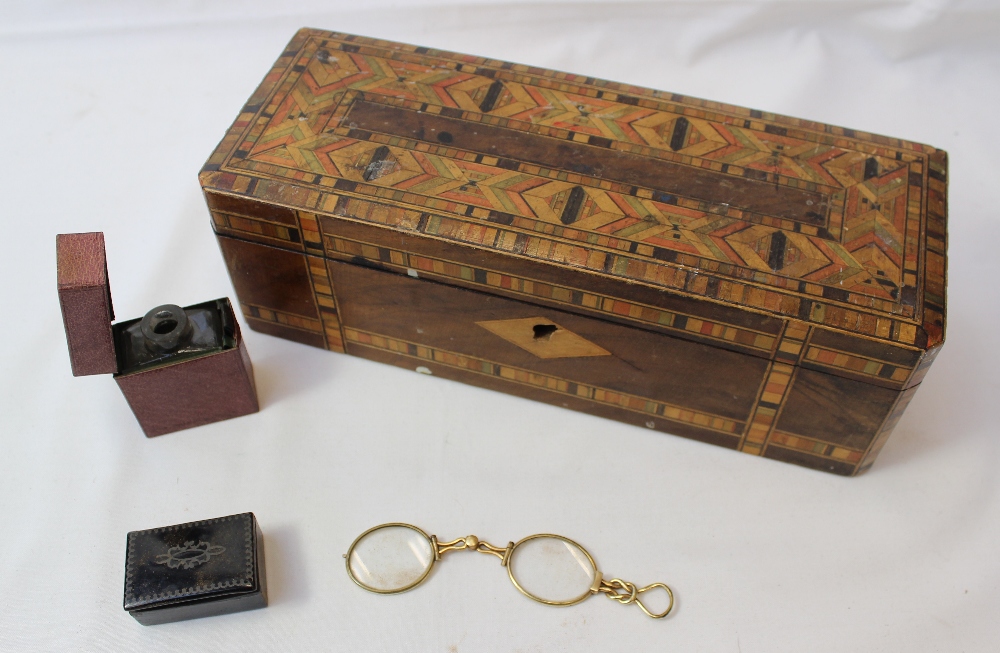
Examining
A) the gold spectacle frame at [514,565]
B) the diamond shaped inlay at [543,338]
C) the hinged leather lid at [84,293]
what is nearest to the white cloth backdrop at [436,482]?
the gold spectacle frame at [514,565]

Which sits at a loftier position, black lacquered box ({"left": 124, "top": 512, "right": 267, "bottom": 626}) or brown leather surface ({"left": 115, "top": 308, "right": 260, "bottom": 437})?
brown leather surface ({"left": 115, "top": 308, "right": 260, "bottom": 437})

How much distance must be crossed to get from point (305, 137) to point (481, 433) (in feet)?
2.58

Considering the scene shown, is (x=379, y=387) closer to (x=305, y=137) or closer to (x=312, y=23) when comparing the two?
(x=305, y=137)

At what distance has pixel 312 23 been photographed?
338cm

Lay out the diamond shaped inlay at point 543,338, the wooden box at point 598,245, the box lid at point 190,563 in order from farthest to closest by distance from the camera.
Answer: the diamond shaped inlay at point 543,338 < the wooden box at point 598,245 < the box lid at point 190,563

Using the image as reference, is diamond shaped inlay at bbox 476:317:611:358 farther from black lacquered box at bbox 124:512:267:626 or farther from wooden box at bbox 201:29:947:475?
black lacquered box at bbox 124:512:267:626

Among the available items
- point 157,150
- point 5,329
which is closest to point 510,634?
point 5,329

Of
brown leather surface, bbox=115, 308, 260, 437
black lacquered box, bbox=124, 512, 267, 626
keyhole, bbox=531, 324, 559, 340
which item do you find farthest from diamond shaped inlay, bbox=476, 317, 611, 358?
black lacquered box, bbox=124, 512, 267, 626

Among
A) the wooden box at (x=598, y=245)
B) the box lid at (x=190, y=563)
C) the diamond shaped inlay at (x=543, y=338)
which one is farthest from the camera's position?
the diamond shaped inlay at (x=543, y=338)

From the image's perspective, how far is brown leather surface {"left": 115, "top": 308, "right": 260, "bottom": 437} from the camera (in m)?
2.25

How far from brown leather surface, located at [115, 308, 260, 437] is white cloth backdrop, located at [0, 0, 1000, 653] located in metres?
0.05

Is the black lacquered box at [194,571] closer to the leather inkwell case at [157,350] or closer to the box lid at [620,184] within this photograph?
the leather inkwell case at [157,350]

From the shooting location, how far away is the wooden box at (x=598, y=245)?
2.15 metres

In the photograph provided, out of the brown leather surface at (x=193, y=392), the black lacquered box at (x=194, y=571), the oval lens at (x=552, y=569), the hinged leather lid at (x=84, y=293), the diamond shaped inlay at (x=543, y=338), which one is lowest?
the oval lens at (x=552, y=569)
